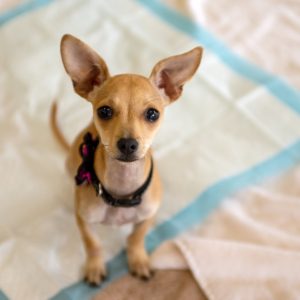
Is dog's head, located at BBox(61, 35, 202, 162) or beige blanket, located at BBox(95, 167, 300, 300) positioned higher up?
dog's head, located at BBox(61, 35, 202, 162)

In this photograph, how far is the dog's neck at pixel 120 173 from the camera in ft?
3.80

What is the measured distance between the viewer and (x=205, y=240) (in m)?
1.42

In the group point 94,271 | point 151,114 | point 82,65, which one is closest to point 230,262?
point 94,271

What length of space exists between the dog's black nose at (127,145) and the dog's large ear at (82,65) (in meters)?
0.22

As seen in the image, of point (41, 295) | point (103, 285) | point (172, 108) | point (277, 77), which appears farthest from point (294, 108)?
point (41, 295)

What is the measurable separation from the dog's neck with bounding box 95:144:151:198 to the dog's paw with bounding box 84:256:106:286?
27 centimetres

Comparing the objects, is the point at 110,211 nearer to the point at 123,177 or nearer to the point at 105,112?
the point at 123,177

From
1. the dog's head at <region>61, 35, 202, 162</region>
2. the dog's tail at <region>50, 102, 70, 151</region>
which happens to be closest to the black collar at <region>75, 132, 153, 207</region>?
the dog's head at <region>61, 35, 202, 162</region>

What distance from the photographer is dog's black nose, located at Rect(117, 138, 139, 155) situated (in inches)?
40.3

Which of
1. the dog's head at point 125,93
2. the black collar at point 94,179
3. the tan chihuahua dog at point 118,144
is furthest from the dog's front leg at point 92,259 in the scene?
the dog's head at point 125,93

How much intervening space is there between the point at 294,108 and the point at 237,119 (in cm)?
23

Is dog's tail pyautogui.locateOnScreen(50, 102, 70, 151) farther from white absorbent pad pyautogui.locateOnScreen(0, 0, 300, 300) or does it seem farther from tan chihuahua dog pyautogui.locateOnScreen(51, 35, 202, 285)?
tan chihuahua dog pyautogui.locateOnScreen(51, 35, 202, 285)

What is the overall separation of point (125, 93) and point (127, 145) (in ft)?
0.42

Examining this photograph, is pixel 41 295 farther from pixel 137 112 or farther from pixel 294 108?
pixel 294 108
